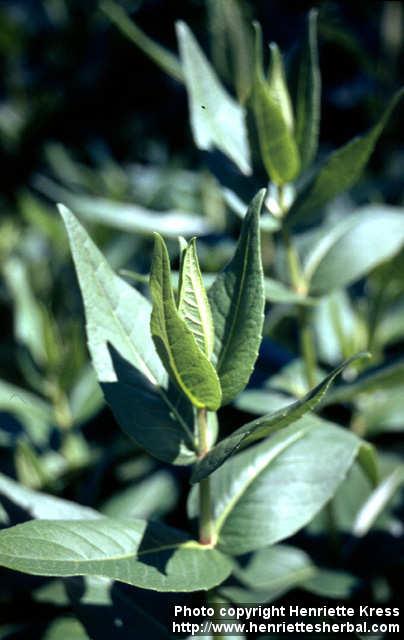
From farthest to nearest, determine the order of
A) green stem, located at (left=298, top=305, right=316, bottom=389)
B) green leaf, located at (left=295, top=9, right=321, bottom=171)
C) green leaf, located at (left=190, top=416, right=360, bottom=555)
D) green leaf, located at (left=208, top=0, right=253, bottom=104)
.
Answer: green leaf, located at (left=208, top=0, right=253, bottom=104)
green stem, located at (left=298, top=305, right=316, bottom=389)
green leaf, located at (left=295, top=9, right=321, bottom=171)
green leaf, located at (left=190, top=416, right=360, bottom=555)

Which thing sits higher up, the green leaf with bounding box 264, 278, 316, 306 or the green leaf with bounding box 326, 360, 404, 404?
the green leaf with bounding box 264, 278, 316, 306

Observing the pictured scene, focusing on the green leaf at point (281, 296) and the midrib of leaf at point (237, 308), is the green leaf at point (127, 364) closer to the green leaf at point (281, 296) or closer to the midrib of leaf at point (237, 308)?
the midrib of leaf at point (237, 308)

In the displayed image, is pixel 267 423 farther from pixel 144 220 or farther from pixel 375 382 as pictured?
pixel 144 220

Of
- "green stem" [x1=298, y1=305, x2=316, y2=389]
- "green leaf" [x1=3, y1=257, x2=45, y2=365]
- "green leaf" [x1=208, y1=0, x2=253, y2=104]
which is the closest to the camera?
"green stem" [x1=298, y1=305, x2=316, y2=389]

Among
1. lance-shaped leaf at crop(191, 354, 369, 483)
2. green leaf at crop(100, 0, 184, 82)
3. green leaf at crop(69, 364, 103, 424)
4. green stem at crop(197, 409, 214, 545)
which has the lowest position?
green leaf at crop(69, 364, 103, 424)

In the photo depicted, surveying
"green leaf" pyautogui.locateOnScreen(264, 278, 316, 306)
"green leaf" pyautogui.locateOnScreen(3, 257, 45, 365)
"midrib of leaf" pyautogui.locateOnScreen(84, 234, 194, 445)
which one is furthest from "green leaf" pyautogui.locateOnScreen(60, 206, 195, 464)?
"green leaf" pyautogui.locateOnScreen(3, 257, 45, 365)

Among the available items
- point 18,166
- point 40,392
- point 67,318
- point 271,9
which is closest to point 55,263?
point 67,318

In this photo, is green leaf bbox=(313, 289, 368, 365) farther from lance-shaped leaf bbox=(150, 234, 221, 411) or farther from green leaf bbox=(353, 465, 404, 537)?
lance-shaped leaf bbox=(150, 234, 221, 411)

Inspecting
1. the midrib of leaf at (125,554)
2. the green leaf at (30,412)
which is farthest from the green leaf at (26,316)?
the midrib of leaf at (125,554)
